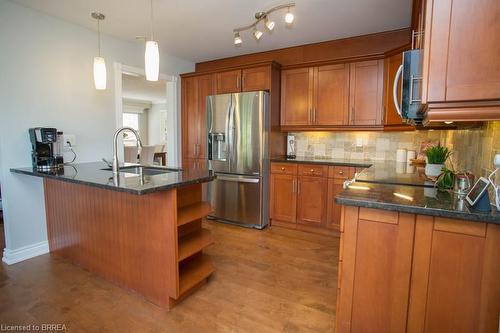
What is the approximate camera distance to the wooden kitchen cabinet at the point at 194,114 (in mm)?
4059

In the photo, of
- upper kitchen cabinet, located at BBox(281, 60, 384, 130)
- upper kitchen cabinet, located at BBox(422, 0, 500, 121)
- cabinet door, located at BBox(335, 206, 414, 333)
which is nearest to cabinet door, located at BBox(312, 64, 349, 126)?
upper kitchen cabinet, located at BBox(281, 60, 384, 130)

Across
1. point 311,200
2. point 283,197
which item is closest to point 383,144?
point 311,200

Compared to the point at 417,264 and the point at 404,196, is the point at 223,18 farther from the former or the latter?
the point at 417,264

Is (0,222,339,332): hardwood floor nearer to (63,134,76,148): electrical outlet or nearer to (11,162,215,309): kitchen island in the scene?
(11,162,215,309): kitchen island

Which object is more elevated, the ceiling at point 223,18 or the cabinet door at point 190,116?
the ceiling at point 223,18

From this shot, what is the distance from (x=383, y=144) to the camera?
11.5 ft

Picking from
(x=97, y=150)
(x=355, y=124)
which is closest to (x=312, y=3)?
(x=355, y=124)

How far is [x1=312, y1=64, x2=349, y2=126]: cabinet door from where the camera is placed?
133 inches

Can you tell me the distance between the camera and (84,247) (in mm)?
2436

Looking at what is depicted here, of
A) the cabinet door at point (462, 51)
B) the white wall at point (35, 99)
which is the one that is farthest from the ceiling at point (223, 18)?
the cabinet door at point (462, 51)

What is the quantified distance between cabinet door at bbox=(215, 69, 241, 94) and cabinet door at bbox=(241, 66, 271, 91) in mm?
86

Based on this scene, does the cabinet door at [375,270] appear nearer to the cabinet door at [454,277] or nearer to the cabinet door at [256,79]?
Result: the cabinet door at [454,277]

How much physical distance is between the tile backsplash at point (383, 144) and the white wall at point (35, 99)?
275 centimetres

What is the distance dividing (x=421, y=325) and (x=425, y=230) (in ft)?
1.54
